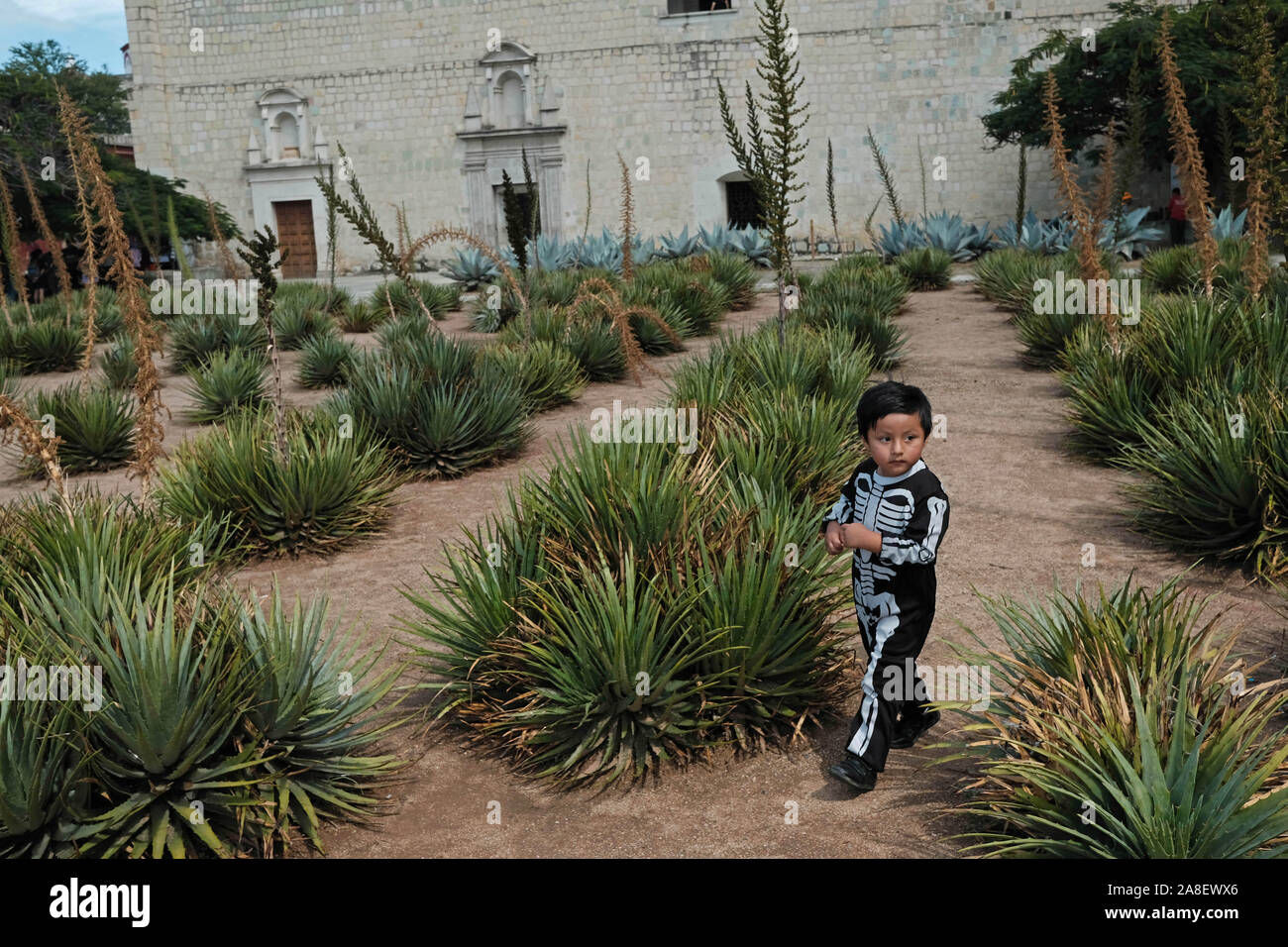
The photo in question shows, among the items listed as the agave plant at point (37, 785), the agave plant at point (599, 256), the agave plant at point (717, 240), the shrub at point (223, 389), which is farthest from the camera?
the agave plant at point (717, 240)

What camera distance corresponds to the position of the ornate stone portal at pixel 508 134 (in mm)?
28672

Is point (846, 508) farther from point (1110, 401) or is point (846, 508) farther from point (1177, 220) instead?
point (1177, 220)

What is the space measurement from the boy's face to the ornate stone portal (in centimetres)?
2592

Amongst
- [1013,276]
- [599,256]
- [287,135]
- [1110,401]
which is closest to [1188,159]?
[1110,401]

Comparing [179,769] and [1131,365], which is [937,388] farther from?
[179,769]

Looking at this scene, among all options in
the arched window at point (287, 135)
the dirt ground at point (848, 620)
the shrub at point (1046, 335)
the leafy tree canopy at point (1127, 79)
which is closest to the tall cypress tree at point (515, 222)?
the dirt ground at point (848, 620)

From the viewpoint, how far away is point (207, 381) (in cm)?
1016

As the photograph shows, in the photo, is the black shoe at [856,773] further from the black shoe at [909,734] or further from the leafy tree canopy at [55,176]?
the leafy tree canopy at [55,176]

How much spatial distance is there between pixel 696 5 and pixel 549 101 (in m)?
4.72

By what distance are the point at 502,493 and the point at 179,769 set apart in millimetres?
4427

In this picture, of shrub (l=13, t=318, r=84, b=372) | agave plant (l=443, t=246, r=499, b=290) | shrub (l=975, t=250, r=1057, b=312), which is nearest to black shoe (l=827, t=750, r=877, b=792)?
shrub (l=975, t=250, r=1057, b=312)

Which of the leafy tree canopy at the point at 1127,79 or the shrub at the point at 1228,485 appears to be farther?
the leafy tree canopy at the point at 1127,79

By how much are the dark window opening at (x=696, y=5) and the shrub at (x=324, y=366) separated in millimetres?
18148
